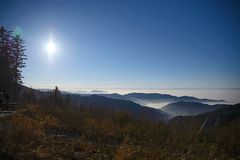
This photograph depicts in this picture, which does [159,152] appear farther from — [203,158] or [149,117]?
[149,117]

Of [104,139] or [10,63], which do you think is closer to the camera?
[104,139]

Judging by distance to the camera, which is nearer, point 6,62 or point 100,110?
point 100,110

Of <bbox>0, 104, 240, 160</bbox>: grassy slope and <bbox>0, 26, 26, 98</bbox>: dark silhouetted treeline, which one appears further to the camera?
<bbox>0, 26, 26, 98</bbox>: dark silhouetted treeline

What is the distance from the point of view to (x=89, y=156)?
5371 millimetres

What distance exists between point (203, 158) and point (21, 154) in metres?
3.41

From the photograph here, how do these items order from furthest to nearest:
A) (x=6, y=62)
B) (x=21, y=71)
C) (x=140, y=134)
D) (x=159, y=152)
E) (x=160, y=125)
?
(x=21, y=71) → (x=6, y=62) → (x=160, y=125) → (x=140, y=134) → (x=159, y=152)

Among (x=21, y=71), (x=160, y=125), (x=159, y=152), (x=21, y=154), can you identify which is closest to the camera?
(x=21, y=154)

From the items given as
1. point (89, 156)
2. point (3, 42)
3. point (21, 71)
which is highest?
point (3, 42)

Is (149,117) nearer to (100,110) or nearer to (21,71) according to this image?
(100,110)

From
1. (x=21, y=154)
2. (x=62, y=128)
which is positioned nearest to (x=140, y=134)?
(x=62, y=128)

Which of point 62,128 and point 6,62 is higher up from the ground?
point 6,62

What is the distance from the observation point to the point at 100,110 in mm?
12336

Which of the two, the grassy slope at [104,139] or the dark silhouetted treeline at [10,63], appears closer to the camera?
the grassy slope at [104,139]

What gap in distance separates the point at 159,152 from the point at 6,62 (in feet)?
118
